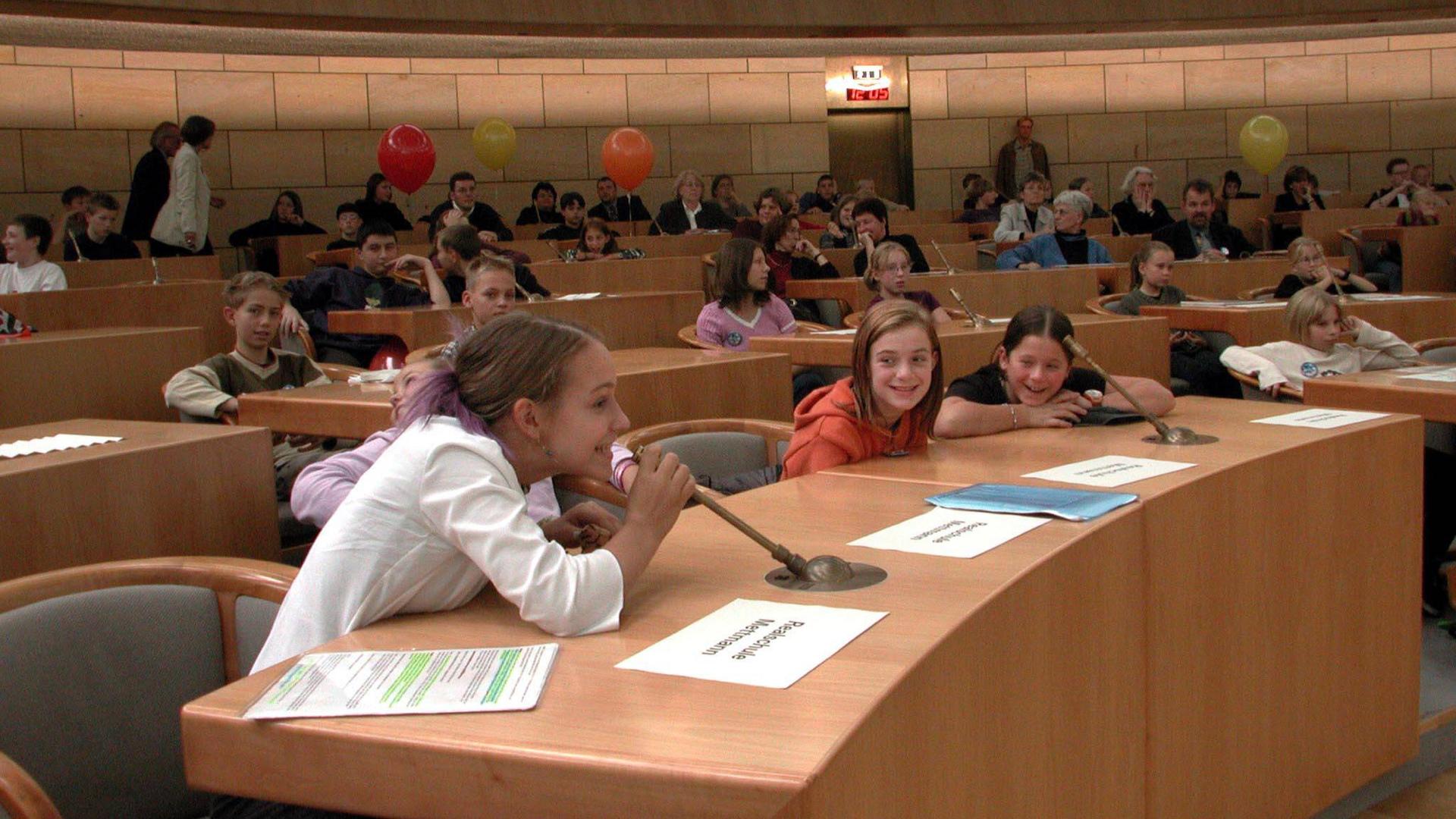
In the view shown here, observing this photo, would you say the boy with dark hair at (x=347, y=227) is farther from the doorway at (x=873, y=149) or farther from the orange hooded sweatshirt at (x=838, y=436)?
the orange hooded sweatshirt at (x=838, y=436)

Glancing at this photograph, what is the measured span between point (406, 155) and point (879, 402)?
7048 mm

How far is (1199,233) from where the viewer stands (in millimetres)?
8359

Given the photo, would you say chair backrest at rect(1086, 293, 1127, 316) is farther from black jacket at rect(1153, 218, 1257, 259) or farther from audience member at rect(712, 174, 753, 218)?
audience member at rect(712, 174, 753, 218)

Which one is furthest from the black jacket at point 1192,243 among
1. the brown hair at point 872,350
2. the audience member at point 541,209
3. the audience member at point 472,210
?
the brown hair at point 872,350

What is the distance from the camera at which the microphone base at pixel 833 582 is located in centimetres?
156

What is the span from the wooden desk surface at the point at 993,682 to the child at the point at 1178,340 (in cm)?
256

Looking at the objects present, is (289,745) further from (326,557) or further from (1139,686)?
(1139,686)

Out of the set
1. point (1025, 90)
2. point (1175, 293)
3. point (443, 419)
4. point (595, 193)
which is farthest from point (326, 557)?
point (1025, 90)

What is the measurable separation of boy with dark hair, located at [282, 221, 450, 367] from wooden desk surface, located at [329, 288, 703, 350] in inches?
5.8

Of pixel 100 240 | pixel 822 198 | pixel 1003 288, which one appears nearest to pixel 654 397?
pixel 1003 288

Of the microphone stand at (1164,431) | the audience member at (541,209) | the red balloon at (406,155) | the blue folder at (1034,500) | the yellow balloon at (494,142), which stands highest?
the yellow balloon at (494,142)

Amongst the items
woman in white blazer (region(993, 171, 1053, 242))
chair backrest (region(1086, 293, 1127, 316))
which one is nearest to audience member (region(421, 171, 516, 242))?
woman in white blazer (region(993, 171, 1053, 242))

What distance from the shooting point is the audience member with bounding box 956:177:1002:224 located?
1080cm

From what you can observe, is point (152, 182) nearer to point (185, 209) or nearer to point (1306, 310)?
point (185, 209)
